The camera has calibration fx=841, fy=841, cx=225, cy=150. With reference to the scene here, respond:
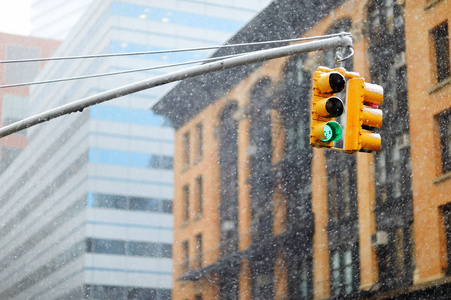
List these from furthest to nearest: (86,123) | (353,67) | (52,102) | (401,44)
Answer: (52,102) → (86,123) → (353,67) → (401,44)

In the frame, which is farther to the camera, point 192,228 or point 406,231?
point 192,228

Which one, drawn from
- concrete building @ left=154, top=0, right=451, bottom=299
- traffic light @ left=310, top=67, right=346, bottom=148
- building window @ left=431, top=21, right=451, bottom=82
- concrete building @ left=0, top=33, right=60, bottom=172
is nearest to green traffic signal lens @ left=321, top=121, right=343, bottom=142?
traffic light @ left=310, top=67, right=346, bottom=148

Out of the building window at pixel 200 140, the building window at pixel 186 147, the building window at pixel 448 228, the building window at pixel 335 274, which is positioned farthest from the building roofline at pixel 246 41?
the building window at pixel 448 228

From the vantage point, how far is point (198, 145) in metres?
55.9

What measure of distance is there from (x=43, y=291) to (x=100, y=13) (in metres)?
29.4

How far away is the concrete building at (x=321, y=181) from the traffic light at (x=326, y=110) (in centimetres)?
1899

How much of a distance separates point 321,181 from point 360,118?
28.9 m

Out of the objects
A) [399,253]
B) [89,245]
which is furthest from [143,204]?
[399,253]

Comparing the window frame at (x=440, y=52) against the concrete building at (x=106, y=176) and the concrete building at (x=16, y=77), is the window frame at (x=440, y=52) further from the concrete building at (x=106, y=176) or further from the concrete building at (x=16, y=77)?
the concrete building at (x=16, y=77)

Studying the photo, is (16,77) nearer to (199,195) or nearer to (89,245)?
(89,245)

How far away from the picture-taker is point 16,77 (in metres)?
109

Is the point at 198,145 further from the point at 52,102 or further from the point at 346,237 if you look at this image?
the point at 52,102

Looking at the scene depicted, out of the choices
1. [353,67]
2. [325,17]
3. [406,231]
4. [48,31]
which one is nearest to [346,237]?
[406,231]

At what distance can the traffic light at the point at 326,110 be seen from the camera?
8.69 meters
